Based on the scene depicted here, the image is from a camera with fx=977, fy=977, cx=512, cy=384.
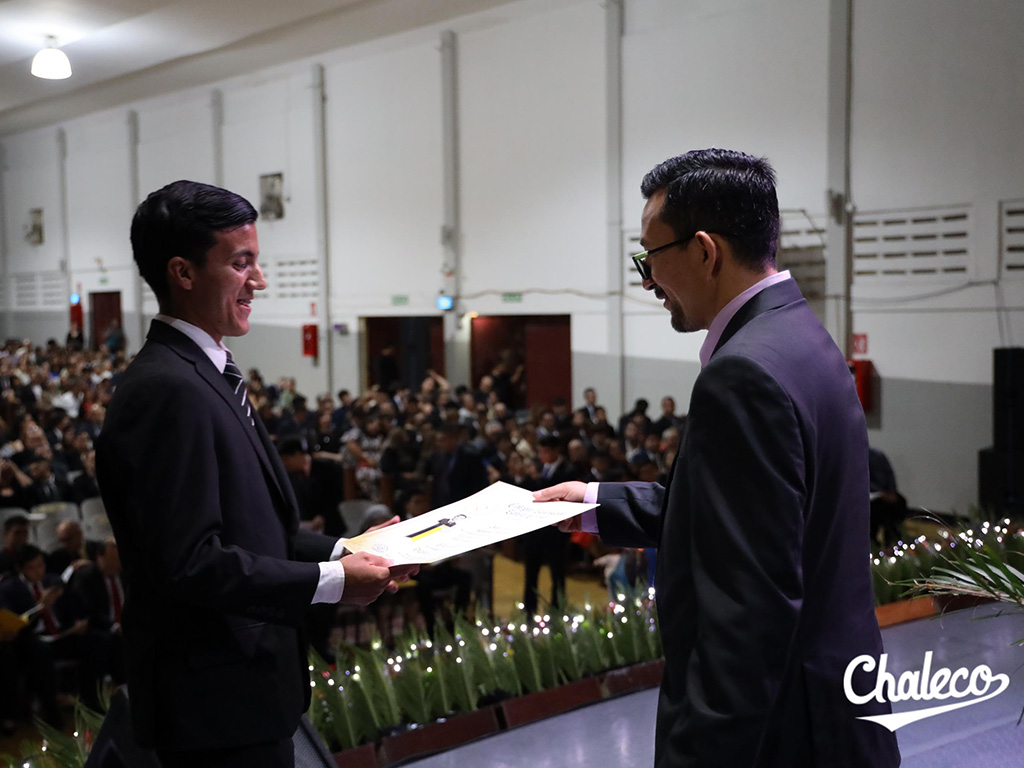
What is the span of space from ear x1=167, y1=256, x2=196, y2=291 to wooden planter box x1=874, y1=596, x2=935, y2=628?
3.57 metres

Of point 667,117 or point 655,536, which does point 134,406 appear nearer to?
point 655,536

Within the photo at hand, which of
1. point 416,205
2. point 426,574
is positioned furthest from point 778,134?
point 426,574

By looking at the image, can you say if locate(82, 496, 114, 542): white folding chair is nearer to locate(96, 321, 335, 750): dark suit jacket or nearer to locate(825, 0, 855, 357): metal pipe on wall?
locate(96, 321, 335, 750): dark suit jacket

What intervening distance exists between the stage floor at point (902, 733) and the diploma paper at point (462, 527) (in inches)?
50.8

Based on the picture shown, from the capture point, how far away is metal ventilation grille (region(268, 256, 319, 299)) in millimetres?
18344

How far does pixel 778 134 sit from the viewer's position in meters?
11.9

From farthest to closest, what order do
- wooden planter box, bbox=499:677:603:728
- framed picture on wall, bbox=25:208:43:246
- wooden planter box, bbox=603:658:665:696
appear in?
1. framed picture on wall, bbox=25:208:43:246
2. wooden planter box, bbox=603:658:665:696
3. wooden planter box, bbox=499:677:603:728

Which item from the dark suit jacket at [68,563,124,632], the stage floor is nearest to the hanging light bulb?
the dark suit jacket at [68,563,124,632]

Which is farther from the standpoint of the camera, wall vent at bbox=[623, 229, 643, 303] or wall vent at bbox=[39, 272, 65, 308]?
wall vent at bbox=[39, 272, 65, 308]

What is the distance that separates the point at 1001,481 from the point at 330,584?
30.3 feet

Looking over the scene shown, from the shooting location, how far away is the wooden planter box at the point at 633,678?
400 cm

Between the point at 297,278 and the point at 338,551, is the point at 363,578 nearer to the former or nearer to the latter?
the point at 338,551

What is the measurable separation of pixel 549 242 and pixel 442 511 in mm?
12515

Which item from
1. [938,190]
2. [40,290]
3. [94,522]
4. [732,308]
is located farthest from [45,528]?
[40,290]
